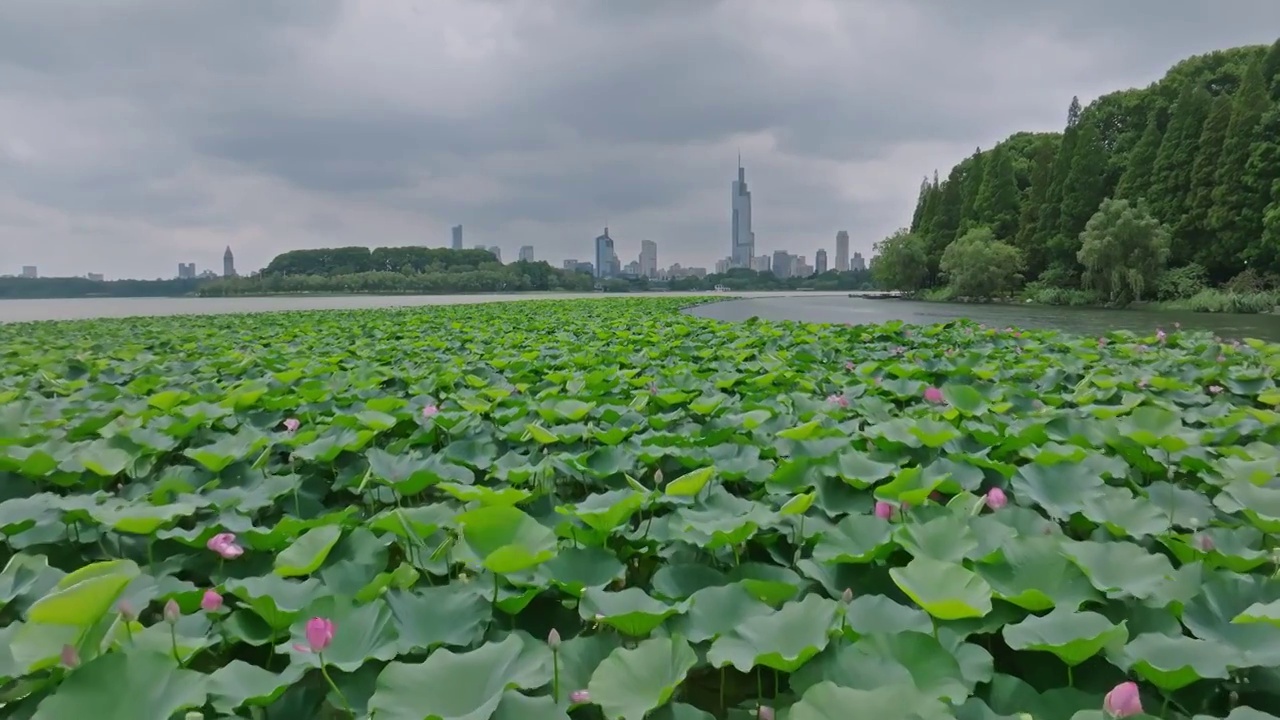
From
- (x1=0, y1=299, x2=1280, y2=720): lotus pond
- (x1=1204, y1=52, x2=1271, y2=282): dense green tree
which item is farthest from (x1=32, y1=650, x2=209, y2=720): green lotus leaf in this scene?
(x1=1204, y1=52, x2=1271, y2=282): dense green tree

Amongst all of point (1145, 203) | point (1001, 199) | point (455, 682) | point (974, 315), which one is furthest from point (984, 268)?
point (455, 682)

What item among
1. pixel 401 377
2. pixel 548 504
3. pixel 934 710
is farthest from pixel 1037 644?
pixel 401 377

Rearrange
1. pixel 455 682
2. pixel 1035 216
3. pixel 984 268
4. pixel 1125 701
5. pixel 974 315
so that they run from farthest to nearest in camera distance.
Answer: pixel 1035 216
pixel 984 268
pixel 974 315
pixel 455 682
pixel 1125 701

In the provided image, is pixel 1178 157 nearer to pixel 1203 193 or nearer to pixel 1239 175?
pixel 1203 193

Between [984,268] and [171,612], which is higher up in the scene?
[984,268]

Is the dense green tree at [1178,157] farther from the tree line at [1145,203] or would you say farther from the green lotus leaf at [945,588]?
the green lotus leaf at [945,588]

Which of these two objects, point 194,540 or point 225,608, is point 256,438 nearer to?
point 194,540

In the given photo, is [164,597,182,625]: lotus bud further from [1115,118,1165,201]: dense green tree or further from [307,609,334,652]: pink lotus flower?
[1115,118,1165,201]: dense green tree
